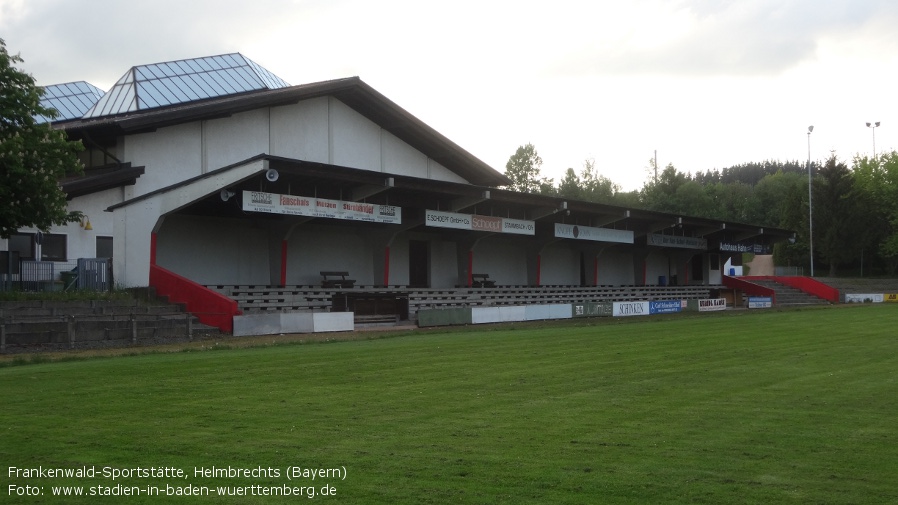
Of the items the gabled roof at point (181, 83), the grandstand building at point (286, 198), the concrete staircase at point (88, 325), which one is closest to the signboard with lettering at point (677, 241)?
the grandstand building at point (286, 198)

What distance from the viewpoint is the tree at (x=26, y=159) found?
2597 cm

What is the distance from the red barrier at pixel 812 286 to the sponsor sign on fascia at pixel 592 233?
77.8ft

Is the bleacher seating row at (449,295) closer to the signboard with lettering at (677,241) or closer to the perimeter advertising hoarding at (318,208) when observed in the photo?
the signboard with lettering at (677,241)

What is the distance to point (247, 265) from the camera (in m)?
39.6

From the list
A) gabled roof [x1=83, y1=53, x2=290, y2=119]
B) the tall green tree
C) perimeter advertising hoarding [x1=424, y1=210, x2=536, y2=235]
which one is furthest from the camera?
the tall green tree

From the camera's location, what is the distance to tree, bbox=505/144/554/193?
11325 cm

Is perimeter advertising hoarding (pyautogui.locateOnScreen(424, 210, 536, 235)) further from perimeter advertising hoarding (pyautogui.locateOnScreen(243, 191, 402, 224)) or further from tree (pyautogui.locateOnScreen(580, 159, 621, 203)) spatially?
tree (pyautogui.locateOnScreen(580, 159, 621, 203))

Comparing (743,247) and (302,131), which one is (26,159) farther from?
(743,247)

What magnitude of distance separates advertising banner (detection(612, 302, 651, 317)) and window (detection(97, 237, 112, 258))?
2567cm

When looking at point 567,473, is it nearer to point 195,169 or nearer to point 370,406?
point 370,406

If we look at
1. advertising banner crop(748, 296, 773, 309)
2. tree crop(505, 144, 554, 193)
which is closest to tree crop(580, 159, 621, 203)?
tree crop(505, 144, 554, 193)

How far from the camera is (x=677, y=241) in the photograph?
6066cm

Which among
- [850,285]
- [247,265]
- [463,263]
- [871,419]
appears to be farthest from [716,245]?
[871,419]

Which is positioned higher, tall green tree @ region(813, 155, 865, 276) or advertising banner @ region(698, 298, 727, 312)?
tall green tree @ region(813, 155, 865, 276)
